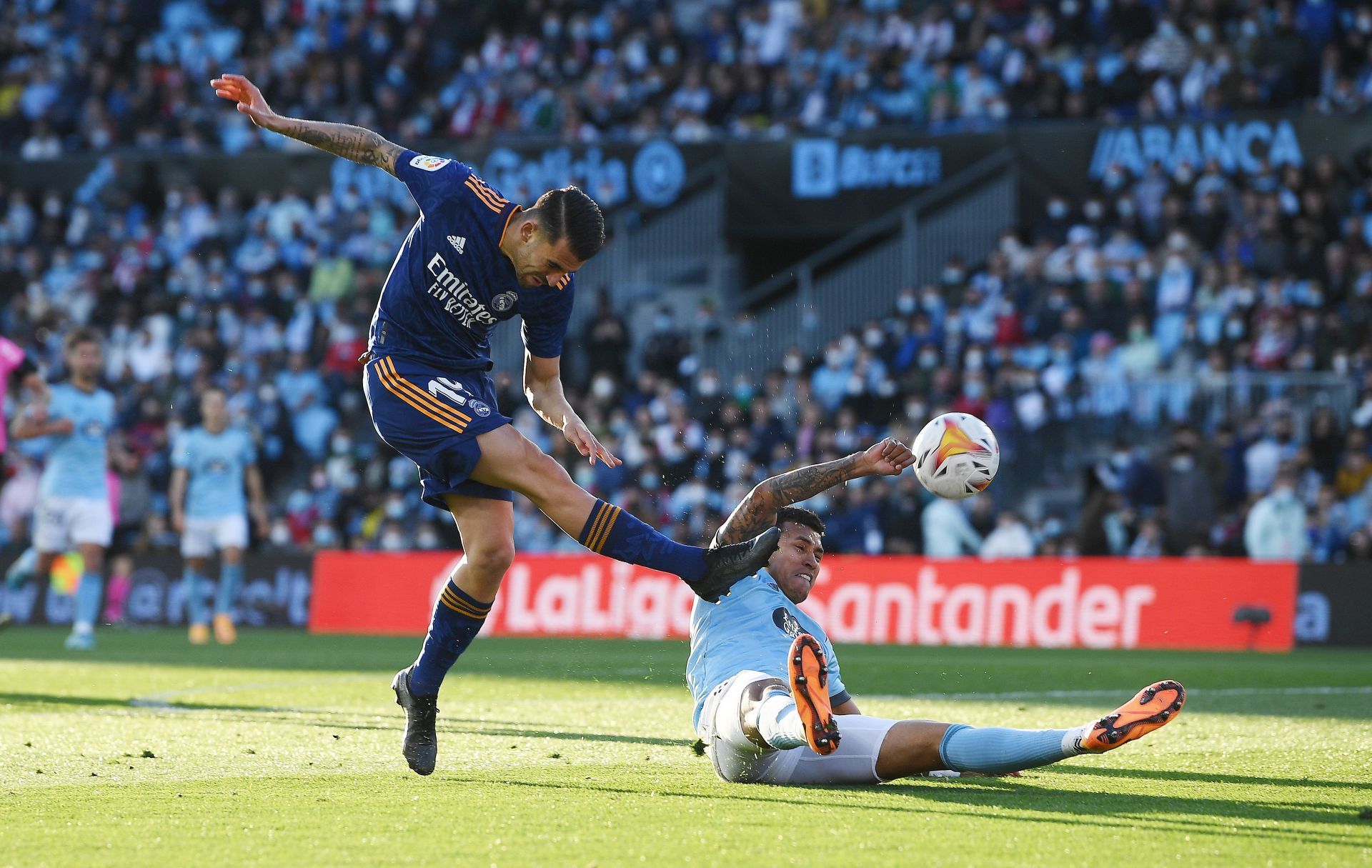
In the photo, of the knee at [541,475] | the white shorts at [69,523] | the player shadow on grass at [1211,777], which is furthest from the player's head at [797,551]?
the white shorts at [69,523]

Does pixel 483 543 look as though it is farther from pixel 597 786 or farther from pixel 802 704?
pixel 802 704

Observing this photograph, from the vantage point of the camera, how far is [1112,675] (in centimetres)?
1192

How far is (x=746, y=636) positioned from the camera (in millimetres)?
6438

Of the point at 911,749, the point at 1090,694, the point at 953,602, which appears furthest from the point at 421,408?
the point at 953,602

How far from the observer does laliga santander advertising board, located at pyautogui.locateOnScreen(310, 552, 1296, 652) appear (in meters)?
15.6

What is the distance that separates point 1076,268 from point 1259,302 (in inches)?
87.2

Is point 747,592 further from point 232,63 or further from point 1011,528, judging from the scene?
point 232,63

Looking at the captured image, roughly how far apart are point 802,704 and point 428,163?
2836 millimetres

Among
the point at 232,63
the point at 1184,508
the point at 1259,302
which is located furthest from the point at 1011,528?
the point at 232,63

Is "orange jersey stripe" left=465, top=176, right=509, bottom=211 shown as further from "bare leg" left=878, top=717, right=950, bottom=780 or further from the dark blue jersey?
"bare leg" left=878, top=717, right=950, bottom=780

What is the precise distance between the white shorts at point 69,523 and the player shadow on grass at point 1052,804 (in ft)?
26.9

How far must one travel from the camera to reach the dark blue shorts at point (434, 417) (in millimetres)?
6445

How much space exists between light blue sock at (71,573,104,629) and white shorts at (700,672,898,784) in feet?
30.9

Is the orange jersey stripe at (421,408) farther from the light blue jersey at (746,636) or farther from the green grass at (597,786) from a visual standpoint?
the green grass at (597,786)
